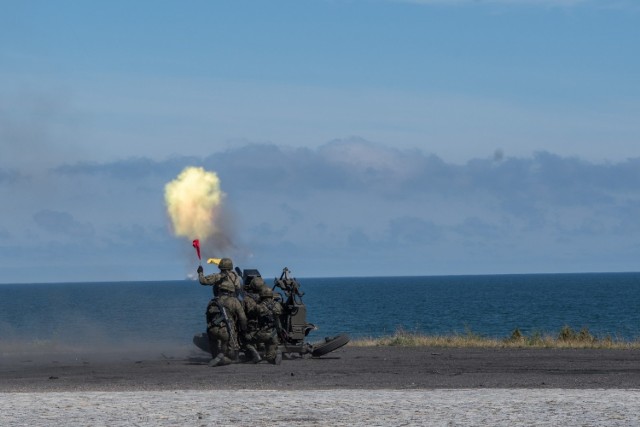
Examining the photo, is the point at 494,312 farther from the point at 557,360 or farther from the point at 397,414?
the point at 397,414

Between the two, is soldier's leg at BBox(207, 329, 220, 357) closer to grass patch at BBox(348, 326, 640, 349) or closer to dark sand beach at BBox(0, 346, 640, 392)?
dark sand beach at BBox(0, 346, 640, 392)

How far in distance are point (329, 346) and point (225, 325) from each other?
311 centimetres

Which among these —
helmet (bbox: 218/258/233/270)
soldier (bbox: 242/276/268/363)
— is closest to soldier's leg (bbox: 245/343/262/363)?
soldier (bbox: 242/276/268/363)

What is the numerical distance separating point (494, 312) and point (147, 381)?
7396cm

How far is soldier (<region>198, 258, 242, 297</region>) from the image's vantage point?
29.2 m

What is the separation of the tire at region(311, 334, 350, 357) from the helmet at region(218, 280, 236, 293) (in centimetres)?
288

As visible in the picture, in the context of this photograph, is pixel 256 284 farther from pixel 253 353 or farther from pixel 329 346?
pixel 329 346

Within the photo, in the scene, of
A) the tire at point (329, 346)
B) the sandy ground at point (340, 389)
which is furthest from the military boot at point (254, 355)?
the tire at point (329, 346)

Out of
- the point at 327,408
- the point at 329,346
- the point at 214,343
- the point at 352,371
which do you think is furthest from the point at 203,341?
the point at 327,408

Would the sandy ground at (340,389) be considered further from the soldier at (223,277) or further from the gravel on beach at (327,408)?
the soldier at (223,277)

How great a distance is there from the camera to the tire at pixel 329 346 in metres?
29.9

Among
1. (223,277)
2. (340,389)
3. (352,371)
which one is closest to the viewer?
(340,389)

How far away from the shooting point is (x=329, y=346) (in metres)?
30.0

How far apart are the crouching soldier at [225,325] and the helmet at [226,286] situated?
246 millimetres
